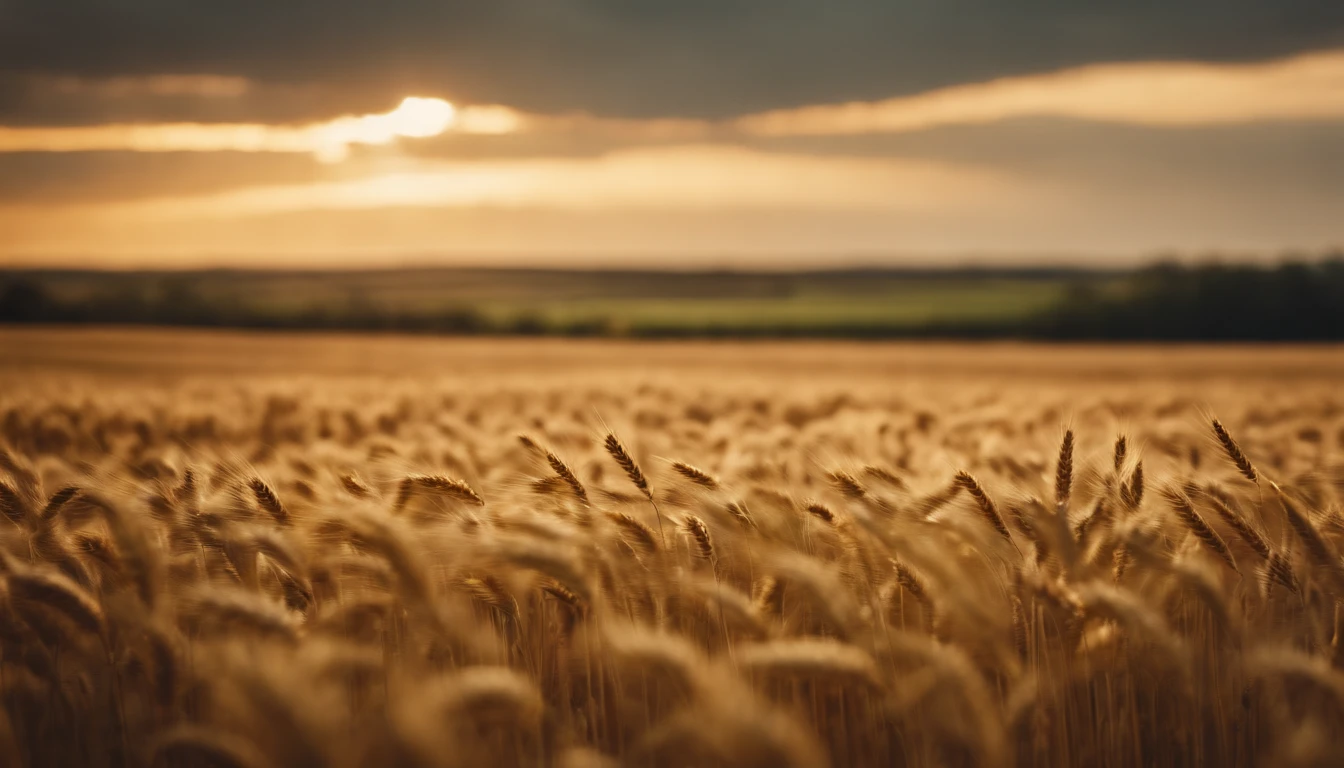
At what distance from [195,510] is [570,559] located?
1.58m

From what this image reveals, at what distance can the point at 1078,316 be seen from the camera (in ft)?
156

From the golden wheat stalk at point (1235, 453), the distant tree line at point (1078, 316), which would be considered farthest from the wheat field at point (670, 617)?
the distant tree line at point (1078, 316)

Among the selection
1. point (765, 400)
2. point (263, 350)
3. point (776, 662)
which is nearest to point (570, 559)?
point (776, 662)

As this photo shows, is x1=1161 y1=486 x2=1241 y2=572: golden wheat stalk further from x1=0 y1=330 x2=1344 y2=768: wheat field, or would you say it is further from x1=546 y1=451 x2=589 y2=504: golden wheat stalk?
x1=546 y1=451 x2=589 y2=504: golden wheat stalk

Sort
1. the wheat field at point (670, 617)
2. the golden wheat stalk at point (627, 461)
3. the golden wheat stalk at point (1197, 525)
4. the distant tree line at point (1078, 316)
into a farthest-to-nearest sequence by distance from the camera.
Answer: the distant tree line at point (1078, 316), the golden wheat stalk at point (627, 461), the golden wheat stalk at point (1197, 525), the wheat field at point (670, 617)

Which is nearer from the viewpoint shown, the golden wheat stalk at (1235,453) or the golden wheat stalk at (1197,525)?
the golden wheat stalk at (1197,525)

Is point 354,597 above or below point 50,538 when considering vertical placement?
below

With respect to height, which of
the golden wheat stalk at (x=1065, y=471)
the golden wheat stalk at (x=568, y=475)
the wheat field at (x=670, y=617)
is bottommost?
the wheat field at (x=670, y=617)

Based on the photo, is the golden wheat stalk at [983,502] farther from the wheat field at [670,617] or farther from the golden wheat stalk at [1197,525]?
the golden wheat stalk at [1197,525]

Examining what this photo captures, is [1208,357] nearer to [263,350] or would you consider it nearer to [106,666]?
[263,350]

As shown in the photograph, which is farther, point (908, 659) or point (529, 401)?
point (529, 401)

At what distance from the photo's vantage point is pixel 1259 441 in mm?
6719

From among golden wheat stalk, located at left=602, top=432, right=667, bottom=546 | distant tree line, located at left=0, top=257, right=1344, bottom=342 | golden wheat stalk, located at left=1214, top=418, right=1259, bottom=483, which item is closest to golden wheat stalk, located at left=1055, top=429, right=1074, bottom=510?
golden wheat stalk, located at left=1214, top=418, right=1259, bottom=483

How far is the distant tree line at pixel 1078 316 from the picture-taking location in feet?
148
